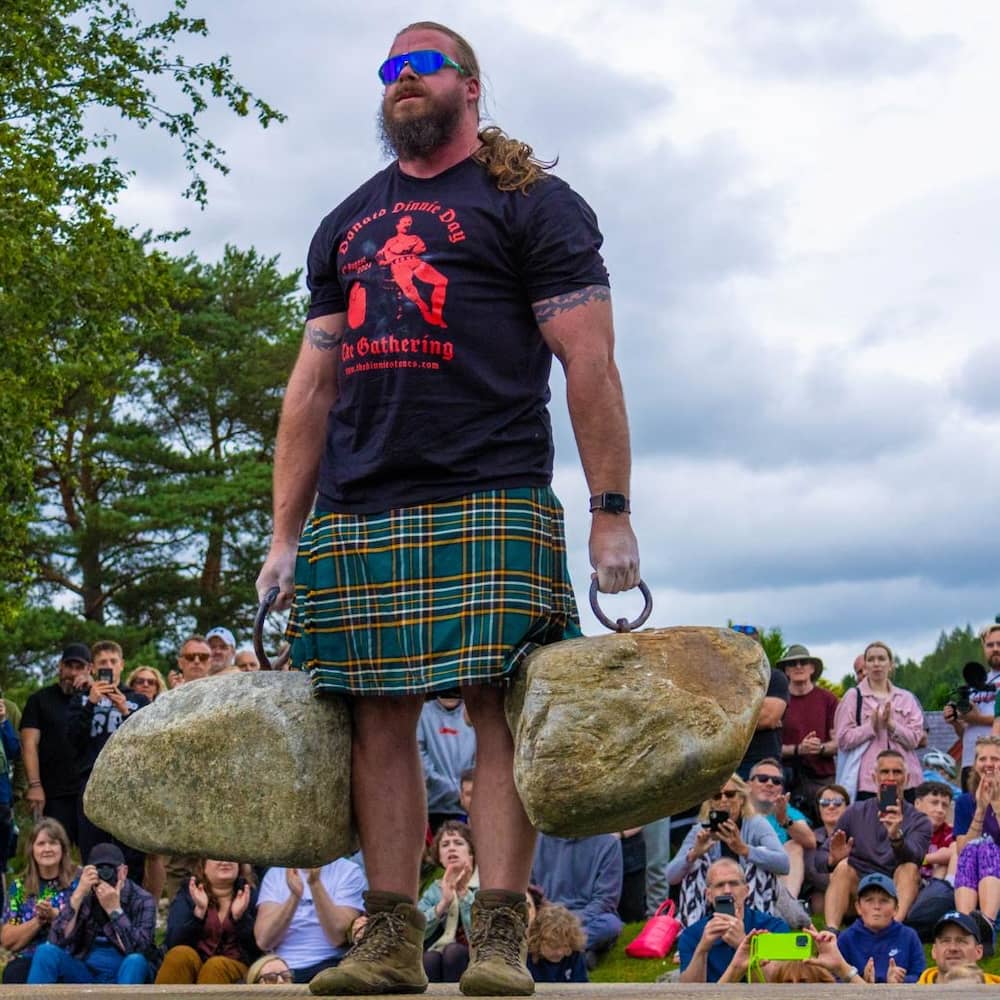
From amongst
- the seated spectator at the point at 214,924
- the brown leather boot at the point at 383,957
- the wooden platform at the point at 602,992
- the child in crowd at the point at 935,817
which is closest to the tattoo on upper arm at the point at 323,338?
the brown leather boot at the point at 383,957

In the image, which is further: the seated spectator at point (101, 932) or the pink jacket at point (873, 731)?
the pink jacket at point (873, 731)

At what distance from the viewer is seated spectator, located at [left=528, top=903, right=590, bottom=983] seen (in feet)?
27.4

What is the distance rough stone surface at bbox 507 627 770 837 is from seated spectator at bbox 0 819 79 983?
5.95 m

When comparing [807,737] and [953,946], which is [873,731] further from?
[953,946]

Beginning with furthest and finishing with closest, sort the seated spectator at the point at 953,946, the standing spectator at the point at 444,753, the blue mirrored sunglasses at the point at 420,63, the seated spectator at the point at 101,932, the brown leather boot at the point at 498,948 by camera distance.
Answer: the standing spectator at the point at 444,753 → the seated spectator at the point at 101,932 → the seated spectator at the point at 953,946 → the blue mirrored sunglasses at the point at 420,63 → the brown leather boot at the point at 498,948

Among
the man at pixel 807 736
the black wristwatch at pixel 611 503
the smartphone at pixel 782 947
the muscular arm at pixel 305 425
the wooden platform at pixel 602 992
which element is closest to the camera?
the wooden platform at pixel 602 992

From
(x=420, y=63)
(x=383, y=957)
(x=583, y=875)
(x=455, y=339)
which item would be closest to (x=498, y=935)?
(x=383, y=957)

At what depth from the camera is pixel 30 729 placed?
10.6 m

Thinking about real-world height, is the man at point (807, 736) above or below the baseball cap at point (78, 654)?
below

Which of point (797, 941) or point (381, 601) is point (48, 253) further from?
point (381, 601)

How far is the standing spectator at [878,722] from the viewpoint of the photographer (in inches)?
406

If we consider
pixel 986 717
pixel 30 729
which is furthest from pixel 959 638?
pixel 30 729

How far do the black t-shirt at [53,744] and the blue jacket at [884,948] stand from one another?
496 centimetres

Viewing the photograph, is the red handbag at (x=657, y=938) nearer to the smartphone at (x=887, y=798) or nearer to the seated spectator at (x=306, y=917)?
the smartphone at (x=887, y=798)
